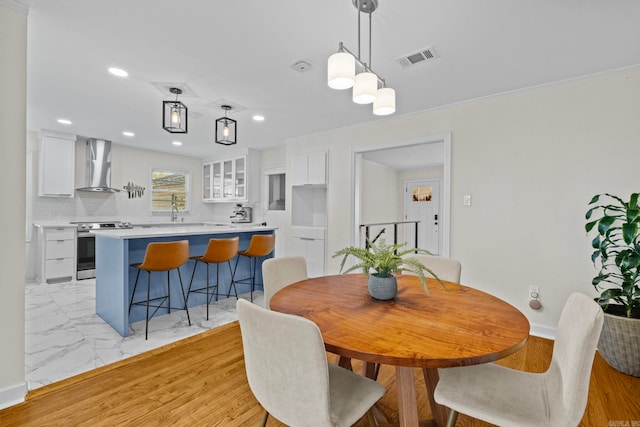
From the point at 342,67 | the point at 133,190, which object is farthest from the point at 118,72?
the point at 133,190

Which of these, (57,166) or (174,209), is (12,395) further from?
(174,209)

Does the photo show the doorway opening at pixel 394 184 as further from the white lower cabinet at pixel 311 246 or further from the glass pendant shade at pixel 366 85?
the glass pendant shade at pixel 366 85

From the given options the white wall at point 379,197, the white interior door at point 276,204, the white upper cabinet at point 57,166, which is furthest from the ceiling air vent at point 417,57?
the white upper cabinet at point 57,166

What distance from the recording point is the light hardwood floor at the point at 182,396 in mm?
1659

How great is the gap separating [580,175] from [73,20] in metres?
4.06

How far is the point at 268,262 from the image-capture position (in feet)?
6.69

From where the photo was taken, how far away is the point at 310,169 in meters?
4.74

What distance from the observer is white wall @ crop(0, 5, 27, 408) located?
5.76 feet

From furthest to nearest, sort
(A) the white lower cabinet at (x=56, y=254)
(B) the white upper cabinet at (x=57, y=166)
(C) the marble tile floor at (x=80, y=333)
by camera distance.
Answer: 1. (B) the white upper cabinet at (x=57, y=166)
2. (A) the white lower cabinet at (x=56, y=254)
3. (C) the marble tile floor at (x=80, y=333)

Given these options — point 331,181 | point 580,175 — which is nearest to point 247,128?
point 331,181

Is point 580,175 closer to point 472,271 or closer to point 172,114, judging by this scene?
point 472,271

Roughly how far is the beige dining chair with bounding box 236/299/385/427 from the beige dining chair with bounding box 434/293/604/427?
40 centimetres

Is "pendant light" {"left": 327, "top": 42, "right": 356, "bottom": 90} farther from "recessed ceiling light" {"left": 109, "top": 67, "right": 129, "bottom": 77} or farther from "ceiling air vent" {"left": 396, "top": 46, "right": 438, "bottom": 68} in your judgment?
"recessed ceiling light" {"left": 109, "top": 67, "right": 129, "bottom": 77}

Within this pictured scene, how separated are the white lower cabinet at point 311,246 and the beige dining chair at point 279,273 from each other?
2358 mm
